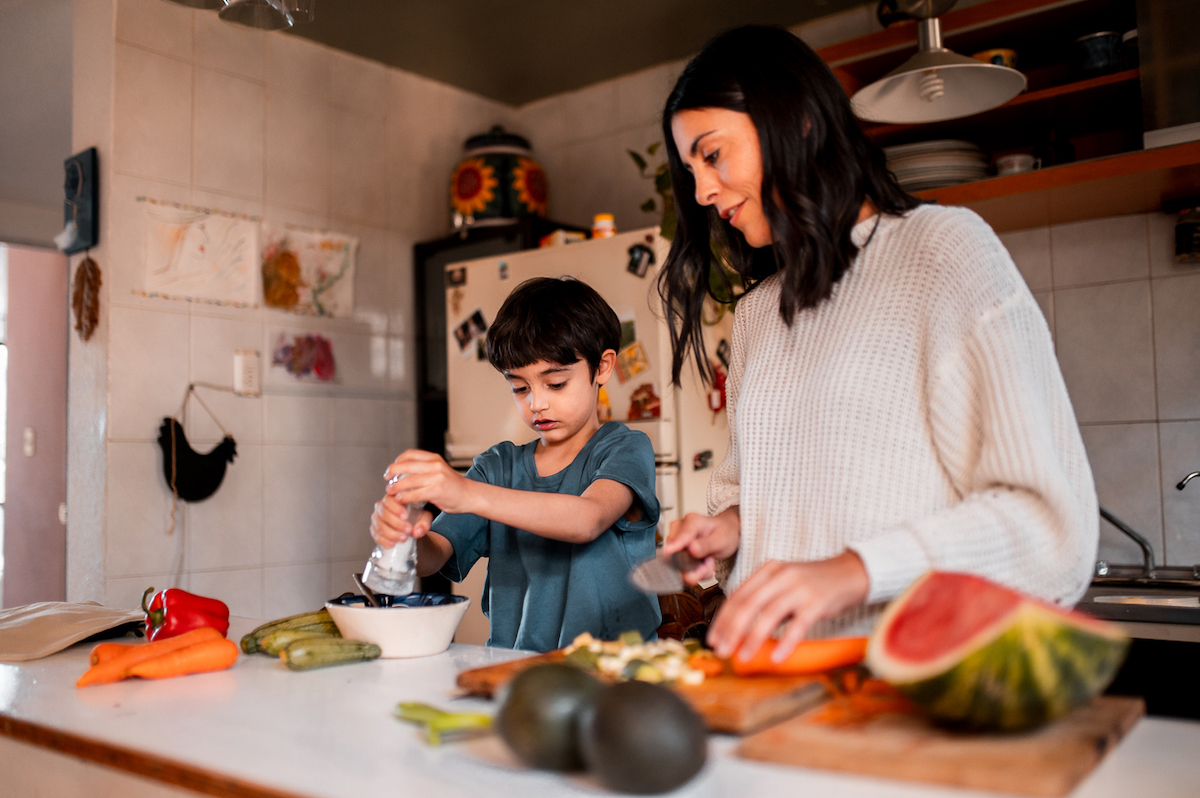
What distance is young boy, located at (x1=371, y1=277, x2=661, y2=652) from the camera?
4.63ft

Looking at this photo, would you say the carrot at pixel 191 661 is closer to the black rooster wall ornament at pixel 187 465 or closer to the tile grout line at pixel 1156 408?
the black rooster wall ornament at pixel 187 465

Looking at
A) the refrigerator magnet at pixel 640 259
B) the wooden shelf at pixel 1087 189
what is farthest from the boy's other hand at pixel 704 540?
the refrigerator magnet at pixel 640 259

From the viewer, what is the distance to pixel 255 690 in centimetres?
101

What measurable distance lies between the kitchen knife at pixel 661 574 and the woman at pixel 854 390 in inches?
0.9

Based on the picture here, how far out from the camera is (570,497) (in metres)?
A: 1.31

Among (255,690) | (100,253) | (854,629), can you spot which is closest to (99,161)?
(100,253)

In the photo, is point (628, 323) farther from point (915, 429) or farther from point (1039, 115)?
point (915, 429)

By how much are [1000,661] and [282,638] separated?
0.89 metres

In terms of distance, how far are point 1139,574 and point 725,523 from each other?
65.3 inches

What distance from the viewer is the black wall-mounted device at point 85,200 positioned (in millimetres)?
2633

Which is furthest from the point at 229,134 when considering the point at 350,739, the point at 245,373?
the point at 350,739

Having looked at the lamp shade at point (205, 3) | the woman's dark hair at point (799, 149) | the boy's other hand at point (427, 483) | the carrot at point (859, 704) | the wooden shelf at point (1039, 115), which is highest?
the wooden shelf at point (1039, 115)

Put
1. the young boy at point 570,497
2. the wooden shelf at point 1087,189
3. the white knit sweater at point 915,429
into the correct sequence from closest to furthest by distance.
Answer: the white knit sweater at point 915,429, the young boy at point 570,497, the wooden shelf at point 1087,189

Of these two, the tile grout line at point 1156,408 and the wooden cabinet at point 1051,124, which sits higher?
the wooden cabinet at point 1051,124
